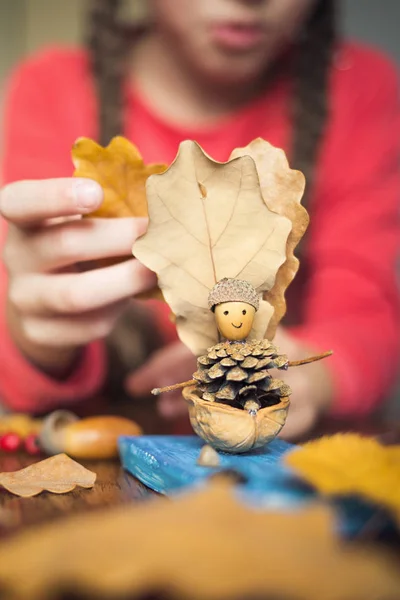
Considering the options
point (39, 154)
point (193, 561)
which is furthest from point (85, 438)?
point (39, 154)

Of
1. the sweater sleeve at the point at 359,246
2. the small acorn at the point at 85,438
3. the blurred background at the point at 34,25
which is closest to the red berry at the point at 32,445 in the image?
the small acorn at the point at 85,438

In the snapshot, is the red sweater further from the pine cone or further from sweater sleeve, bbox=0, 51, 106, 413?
the pine cone

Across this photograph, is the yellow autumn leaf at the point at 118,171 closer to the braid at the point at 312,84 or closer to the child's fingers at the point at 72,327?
the child's fingers at the point at 72,327

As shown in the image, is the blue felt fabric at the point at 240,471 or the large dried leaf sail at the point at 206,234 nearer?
the blue felt fabric at the point at 240,471

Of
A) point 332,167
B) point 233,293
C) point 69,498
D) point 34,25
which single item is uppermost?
point 34,25

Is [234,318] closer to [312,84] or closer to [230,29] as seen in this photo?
[230,29]

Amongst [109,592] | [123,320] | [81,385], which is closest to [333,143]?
[123,320]
